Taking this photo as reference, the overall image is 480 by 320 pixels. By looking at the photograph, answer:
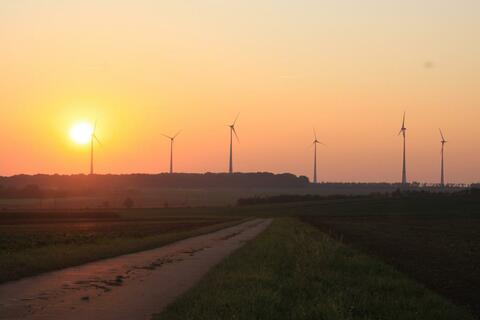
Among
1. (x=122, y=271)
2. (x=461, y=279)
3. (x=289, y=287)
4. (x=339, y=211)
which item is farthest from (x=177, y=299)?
(x=339, y=211)

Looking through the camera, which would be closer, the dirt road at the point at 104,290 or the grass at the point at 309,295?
the grass at the point at 309,295

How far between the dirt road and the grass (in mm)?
1050

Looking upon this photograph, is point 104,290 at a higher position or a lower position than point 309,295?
lower

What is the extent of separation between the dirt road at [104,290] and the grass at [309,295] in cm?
105

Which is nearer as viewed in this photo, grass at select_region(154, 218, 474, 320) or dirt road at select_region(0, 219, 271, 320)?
grass at select_region(154, 218, 474, 320)

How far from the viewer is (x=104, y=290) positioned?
67.9 feet

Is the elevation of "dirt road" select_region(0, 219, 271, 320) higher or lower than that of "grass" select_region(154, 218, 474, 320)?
lower

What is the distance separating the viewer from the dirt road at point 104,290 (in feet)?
54.4

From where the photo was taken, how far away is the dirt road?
1659cm

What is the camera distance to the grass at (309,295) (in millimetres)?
15125

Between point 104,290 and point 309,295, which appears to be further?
point 104,290

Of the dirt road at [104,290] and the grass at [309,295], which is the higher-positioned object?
the grass at [309,295]

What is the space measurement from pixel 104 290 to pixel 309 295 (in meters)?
6.25

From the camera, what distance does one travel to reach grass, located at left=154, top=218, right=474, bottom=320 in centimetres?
1512
